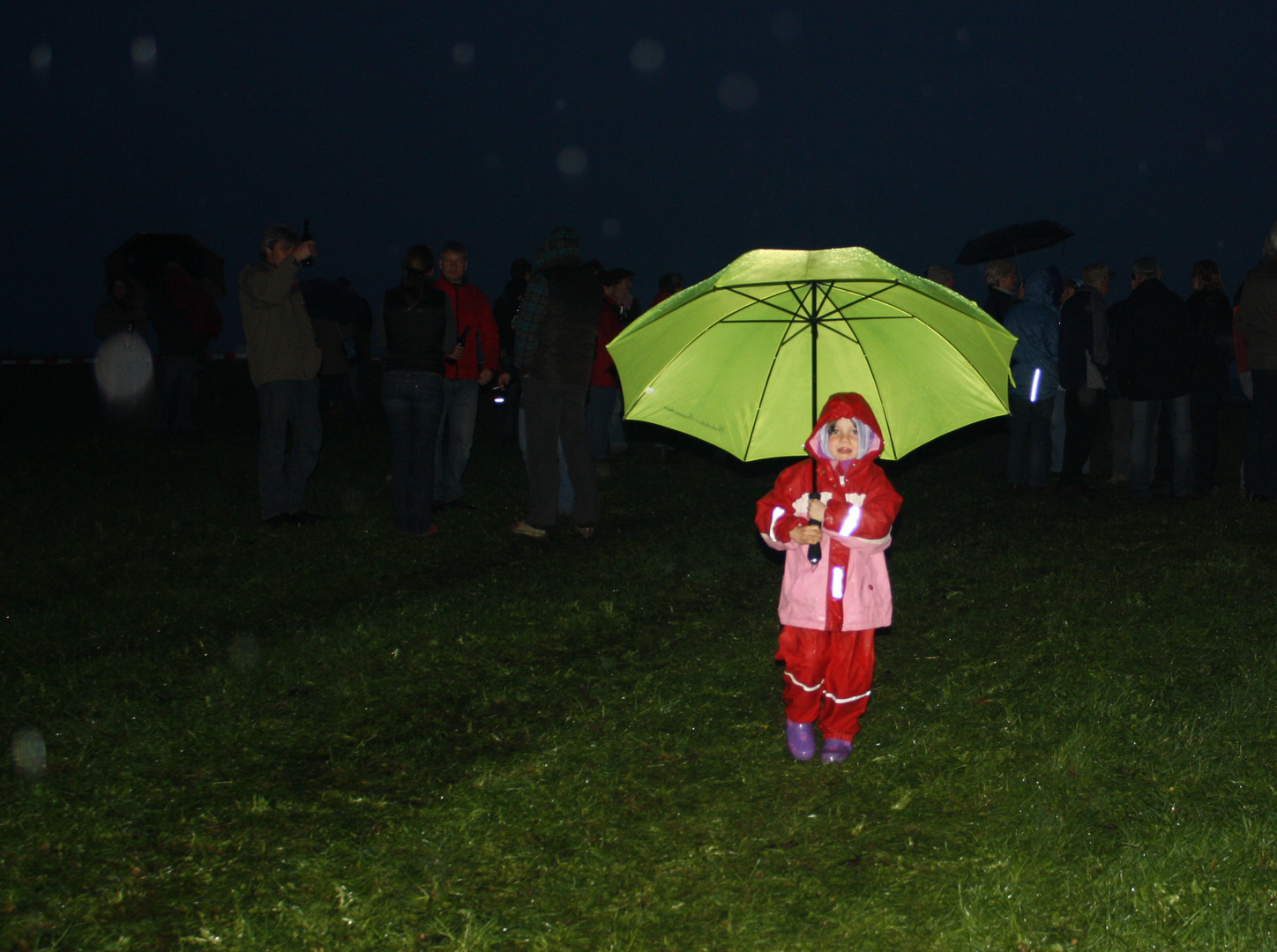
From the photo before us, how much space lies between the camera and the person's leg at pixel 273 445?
336 inches

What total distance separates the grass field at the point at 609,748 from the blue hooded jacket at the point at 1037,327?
223 centimetres

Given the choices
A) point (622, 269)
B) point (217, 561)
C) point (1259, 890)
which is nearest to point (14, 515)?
point (217, 561)

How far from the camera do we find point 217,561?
8.14 meters

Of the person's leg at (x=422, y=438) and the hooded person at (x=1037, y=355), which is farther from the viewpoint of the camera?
the hooded person at (x=1037, y=355)

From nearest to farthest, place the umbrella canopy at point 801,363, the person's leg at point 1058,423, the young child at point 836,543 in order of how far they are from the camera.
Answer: the young child at point 836,543, the umbrella canopy at point 801,363, the person's leg at point 1058,423

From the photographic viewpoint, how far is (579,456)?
8828 mm

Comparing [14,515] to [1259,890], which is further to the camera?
[14,515]

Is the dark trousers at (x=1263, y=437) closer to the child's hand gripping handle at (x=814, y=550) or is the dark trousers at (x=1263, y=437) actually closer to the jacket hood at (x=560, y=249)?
the jacket hood at (x=560, y=249)

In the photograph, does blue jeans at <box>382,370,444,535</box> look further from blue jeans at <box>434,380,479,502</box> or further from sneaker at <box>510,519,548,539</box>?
sneaker at <box>510,519,548,539</box>

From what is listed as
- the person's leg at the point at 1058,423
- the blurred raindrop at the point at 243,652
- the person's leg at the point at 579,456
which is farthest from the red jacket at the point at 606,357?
the blurred raindrop at the point at 243,652

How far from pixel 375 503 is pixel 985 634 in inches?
236

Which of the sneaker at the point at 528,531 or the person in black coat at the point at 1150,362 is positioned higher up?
the person in black coat at the point at 1150,362

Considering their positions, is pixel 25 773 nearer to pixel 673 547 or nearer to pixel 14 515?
pixel 673 547

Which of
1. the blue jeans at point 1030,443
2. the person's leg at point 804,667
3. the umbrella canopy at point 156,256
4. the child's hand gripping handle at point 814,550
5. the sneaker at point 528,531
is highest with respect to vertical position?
the umbrella canopy at point 156,256
